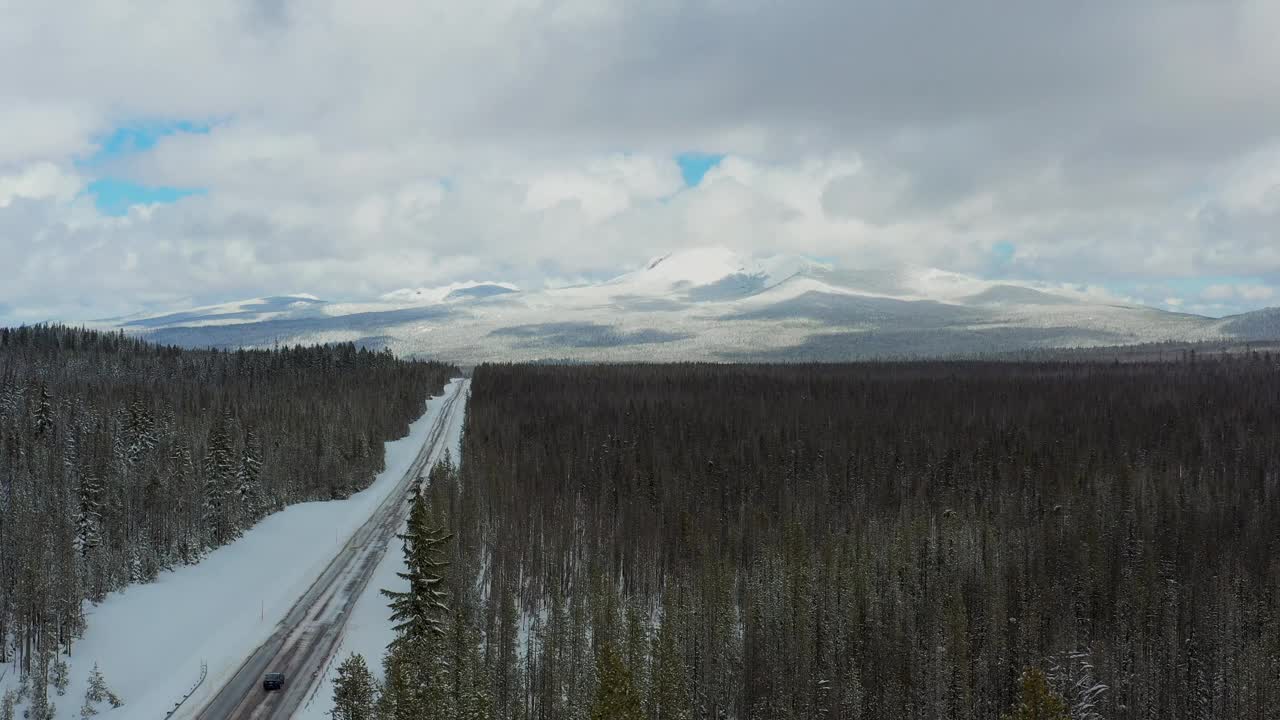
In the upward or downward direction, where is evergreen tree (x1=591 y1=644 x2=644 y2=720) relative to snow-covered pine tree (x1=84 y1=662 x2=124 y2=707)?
upward

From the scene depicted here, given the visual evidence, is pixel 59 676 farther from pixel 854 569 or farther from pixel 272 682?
pixel 854 569

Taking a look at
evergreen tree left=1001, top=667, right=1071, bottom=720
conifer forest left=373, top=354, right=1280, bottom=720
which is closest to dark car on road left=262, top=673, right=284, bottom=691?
conifer forest left=373, top=354, right=1280, bottom=720

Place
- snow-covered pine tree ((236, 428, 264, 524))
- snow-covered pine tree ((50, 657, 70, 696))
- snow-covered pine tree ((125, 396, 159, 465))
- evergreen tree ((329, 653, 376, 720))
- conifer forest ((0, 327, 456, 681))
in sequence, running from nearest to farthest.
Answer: evergreen tree ((329, 653, 376, 720)) → snow-covered pine tree ((50, 657, 70, 696)) → conifer forest ((0, 327, 456, 681)) → snow-covered pine tree ((236, 428, 264, 524)) → snow-covered pine tree ((125, 396, 159, 465))

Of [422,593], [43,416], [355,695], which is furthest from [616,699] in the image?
[43,416]

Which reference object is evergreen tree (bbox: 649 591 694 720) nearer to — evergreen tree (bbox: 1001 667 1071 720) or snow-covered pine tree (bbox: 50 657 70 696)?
evergreen tree (bbox: 1001 667 1071 720)

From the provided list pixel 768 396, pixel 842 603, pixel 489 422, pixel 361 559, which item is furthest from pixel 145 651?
pixel 768 396

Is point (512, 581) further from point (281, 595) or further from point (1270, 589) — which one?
point (1270, 589)
